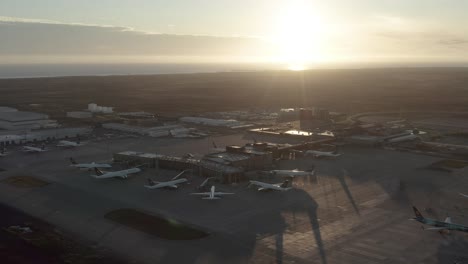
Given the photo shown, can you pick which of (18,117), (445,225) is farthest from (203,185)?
(18,117)

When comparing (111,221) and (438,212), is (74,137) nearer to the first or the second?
(111,221)

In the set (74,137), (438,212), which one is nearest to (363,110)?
(74,137)

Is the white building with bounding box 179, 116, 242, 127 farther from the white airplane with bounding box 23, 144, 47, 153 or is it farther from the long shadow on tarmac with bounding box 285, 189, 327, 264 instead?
the long shadow on tarmac with bounding box 285, 189, 327, 264

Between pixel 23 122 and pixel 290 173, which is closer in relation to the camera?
pixel 290 173

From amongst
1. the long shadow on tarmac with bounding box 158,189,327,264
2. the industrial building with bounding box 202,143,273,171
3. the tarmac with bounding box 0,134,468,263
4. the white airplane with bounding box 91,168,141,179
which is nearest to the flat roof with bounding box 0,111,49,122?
the tarmac with bounding box 0,134,468,263

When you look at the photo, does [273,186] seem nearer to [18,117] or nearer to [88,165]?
[88,165]

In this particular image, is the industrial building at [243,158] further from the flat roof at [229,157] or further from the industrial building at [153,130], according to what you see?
the industrial building at [153,130]
